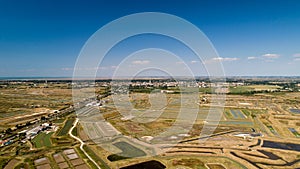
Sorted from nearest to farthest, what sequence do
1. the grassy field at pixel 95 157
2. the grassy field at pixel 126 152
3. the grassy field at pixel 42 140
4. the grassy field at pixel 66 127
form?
the grassy field at pixel 95 157, the grassy field at pixel 126 152, the grassy field at pixel 42 140, the grassy field at pixel 66 127

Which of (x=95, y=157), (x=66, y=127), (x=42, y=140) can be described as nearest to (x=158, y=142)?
(x=95, y=157)

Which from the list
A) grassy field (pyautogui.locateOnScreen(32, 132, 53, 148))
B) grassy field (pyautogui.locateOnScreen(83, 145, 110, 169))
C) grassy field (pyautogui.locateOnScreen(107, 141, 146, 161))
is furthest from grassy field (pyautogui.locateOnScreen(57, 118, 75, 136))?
grassy field (pyautogui.locateOnScreen(107, 141, 146, 161))

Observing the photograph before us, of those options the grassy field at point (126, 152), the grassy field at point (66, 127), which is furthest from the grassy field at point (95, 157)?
the grassy field at point (66, 127)

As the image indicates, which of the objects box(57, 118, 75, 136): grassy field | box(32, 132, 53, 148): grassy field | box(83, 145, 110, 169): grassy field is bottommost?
box(32, 132, 53, 148): grassy field

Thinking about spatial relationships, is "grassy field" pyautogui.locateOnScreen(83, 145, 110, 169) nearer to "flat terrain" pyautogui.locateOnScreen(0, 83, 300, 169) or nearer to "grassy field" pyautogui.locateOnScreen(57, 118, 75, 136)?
"flat terrain" pyautogui.locateOnScreen(0, 83, 300, 169)

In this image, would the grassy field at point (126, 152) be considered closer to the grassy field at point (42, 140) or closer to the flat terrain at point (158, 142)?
the flat terrain at point (158, 142)

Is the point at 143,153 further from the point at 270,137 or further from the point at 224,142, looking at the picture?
the point at 270,137

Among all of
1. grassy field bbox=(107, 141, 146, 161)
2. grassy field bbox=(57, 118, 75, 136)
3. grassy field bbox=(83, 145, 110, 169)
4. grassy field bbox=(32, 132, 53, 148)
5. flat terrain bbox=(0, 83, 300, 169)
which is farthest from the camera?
grassy field bbox=(57, 118, 75, 136)

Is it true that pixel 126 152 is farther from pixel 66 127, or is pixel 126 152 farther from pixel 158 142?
pixel 66 127
